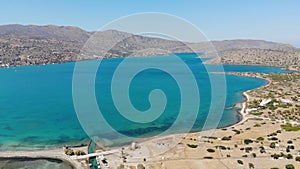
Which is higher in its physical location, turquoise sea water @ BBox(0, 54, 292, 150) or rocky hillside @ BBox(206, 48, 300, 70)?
rocky hillside @ BBox(206, 48, 300, 70)

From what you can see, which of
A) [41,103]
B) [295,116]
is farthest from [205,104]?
[41,103]

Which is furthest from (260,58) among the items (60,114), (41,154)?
(41,154)

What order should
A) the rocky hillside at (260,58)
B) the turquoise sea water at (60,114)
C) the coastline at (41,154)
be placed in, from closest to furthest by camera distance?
the coastline at (41,154), the turquoise sea water at (60,114), the rocky hillside at (260,58)

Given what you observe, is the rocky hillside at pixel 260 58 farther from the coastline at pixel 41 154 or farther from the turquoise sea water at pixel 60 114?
the coastline at pixel 41 154

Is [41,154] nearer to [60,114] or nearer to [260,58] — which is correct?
[60,114]

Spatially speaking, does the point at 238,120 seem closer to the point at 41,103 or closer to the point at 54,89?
the point at 41,103

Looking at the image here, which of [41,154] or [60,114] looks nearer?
[41,154]

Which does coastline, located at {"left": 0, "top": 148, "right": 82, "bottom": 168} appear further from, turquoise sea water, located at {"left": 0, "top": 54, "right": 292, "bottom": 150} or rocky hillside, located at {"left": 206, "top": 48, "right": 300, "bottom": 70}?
rocky hillside, located at {"left": 206, "top": 48, "right": 300, "bottom": 70}

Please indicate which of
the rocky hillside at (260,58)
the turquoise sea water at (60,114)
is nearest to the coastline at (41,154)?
the turquoise sea water at (60,114)

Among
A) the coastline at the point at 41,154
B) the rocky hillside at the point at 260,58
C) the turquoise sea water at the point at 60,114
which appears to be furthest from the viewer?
the rocky hillside at the point at 260,58

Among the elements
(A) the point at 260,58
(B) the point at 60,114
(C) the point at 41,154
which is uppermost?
(A) the point at 260,58

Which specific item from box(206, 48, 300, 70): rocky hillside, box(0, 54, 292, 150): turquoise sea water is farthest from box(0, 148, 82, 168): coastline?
box(206, 48, 300, 70): rocky hillside

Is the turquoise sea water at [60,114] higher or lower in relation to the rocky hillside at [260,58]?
lower
